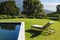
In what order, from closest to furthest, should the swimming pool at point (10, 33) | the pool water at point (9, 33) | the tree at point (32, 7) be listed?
the swimming pool at point (10, 33) < the pool water at point (9, 33) < the tree at point (32, 7)

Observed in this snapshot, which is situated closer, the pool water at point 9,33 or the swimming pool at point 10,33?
the swimming pool at point 10,33

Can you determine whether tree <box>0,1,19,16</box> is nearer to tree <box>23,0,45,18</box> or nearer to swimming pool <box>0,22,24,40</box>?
tree <box>23,0,45,18</box>

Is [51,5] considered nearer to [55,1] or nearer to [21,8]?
[55,1]

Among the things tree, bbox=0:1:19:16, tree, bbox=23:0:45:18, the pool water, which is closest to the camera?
the pool water

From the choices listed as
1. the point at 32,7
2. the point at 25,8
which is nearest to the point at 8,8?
the point at 25,8

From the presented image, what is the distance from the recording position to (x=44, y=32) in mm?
8320

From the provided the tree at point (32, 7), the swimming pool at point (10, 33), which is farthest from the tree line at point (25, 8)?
the swimming pool at point (10, 33)

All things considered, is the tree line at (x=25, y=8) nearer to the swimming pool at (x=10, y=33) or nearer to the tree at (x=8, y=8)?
the tree at (x=8, y=8)

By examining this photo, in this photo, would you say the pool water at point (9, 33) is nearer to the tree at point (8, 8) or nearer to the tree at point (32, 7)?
the tree at point (8, 8)

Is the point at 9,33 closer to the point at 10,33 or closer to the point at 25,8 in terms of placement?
the point at 10,33

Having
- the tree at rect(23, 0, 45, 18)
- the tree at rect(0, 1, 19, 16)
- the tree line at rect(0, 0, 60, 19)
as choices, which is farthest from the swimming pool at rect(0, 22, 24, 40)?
the tree at rect(23, 0, 45, 18)

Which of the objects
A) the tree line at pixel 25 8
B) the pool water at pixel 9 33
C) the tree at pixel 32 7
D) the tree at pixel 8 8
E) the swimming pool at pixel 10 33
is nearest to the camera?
the swimming pool at pixel 10 33

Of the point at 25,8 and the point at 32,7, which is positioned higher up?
the point at 32,7

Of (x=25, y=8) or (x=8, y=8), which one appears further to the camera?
(x=25, y=8)
